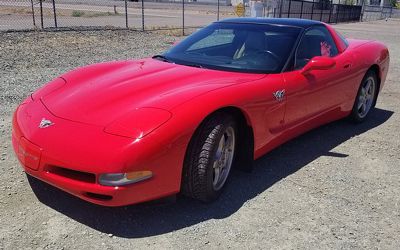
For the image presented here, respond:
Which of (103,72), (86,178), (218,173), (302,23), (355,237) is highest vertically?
(302,23)

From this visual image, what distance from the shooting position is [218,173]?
3318 mm

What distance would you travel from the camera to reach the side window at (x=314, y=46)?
419 centimetres

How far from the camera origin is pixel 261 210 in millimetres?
3234

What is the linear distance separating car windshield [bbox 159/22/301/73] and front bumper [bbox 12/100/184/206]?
142 centimetres

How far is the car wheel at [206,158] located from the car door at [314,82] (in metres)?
0.90

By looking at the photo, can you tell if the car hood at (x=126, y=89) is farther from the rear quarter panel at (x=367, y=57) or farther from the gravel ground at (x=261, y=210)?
the rear quarter panel at (x=367, y=57)

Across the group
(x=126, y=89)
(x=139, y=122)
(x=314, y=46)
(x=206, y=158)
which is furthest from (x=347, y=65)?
(x=139, y=122)

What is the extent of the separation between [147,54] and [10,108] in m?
5.06

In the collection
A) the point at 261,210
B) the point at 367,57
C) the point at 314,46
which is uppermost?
the point at 314,46

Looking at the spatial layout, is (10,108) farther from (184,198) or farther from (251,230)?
(251,230)

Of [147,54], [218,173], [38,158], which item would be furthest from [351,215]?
[147,54]

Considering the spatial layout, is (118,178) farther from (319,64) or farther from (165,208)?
(319,64)

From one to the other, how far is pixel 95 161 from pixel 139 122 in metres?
0.39

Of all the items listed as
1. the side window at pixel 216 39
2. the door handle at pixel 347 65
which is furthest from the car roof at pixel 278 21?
the door handle at pixel 347 65
